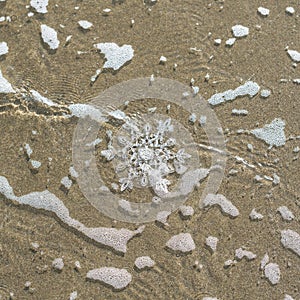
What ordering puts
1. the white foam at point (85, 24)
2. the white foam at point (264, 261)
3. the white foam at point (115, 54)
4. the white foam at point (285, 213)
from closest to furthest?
the white foam at point (264, 261), the white foam at point (285, 213), the white foam at point (115, 54), the white foam at point (85, 24)

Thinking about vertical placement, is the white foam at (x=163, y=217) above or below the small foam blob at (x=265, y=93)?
below

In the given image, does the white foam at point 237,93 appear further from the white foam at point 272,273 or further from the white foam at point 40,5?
the white foam at point 40,5

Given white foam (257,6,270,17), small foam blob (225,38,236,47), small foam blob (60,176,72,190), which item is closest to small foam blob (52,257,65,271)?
small foam blob (60,176,72,190)

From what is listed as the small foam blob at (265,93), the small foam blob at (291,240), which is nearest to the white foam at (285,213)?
the small foam blob at (291,240)

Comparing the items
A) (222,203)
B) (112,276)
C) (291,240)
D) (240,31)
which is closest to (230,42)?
(240,31)

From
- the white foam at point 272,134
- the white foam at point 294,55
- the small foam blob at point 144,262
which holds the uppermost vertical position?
the white foam at point 294,55

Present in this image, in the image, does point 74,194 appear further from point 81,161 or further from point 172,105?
point 172,105

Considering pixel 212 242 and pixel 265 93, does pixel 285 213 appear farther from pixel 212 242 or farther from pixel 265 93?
pixel 265 93
